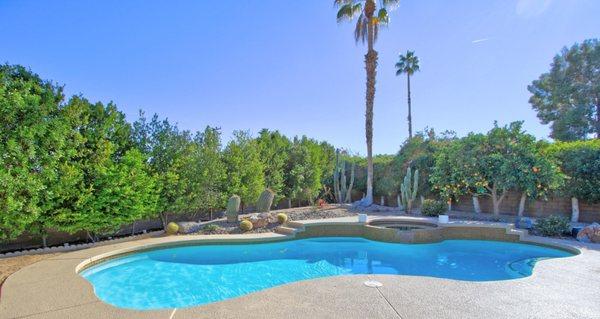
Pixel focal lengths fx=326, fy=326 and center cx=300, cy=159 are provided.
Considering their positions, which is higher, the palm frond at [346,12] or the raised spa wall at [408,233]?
the palm frond at [346,12]

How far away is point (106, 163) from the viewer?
9.34m

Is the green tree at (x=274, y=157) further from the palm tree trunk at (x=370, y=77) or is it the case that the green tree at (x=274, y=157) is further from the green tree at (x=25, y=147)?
the green tree at (x=25, y=147)

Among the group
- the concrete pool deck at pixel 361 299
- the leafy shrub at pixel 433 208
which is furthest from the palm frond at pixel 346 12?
the concrete pool deck at pixel 361 299

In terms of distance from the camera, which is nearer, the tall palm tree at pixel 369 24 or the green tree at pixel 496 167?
the green tree at pixel 496 167

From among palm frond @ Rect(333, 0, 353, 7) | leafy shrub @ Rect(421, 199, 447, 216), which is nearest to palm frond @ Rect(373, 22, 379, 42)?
palm frond @ Rect(333, 0, 353, 7)

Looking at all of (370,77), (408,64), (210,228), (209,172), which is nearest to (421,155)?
(370,77)

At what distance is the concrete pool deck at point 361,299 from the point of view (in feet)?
13.7

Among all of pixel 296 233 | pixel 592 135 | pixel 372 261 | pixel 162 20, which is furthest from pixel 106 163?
pixel 592 135

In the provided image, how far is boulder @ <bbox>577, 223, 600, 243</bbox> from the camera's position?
30.7 feet

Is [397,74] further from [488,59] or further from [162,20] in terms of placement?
[162,20]

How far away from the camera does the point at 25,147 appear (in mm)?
7594

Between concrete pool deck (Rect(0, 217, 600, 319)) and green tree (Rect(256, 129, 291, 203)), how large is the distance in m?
11.2

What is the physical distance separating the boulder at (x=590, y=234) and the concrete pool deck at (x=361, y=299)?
4.13 m

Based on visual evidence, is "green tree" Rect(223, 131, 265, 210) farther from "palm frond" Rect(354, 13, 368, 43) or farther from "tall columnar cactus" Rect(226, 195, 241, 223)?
"palm frond" Rect(354, 13, 368, 43)
